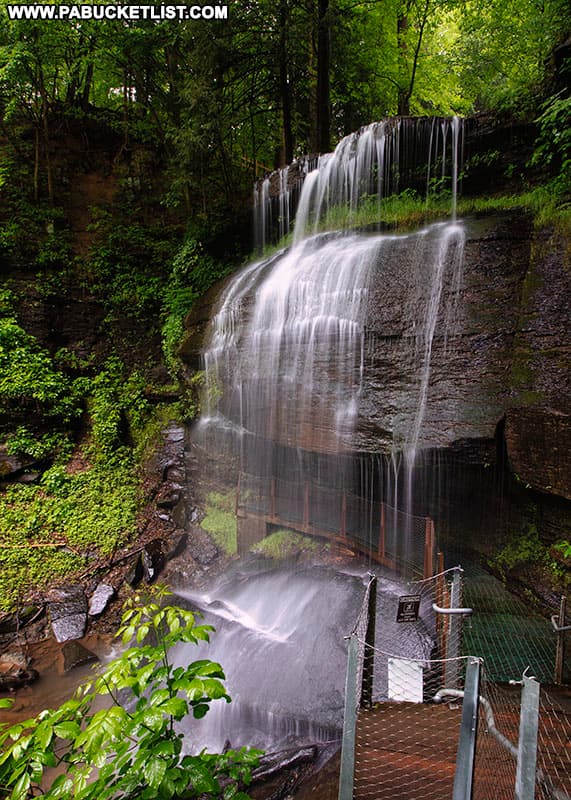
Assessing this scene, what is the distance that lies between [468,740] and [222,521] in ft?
28.4

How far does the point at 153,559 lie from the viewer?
9219 millimetres

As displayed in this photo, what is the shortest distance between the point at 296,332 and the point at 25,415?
7230 mm

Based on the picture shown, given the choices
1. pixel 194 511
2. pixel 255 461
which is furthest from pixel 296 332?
pixel 194 511

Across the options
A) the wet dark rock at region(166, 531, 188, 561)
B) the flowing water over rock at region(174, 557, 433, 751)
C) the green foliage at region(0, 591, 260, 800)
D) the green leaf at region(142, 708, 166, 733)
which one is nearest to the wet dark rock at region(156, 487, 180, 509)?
the wet dark rock at region(166, 531, 188, 561)

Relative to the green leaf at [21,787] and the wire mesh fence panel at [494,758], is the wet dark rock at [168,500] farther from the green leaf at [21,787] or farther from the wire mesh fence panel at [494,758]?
the green leaf at [21,787]

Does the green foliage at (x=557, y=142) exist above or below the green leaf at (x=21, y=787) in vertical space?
above

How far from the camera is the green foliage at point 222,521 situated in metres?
9.76

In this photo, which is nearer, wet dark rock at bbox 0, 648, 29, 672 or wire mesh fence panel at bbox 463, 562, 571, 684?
wire mesh fence panel at bbox 463, 562, 571, 684

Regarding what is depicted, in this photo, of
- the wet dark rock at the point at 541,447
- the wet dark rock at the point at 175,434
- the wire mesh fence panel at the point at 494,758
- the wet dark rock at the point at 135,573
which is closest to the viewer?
the wire mesh fence panel at the point at 494,758

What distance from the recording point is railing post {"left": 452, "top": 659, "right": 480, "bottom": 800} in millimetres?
1720

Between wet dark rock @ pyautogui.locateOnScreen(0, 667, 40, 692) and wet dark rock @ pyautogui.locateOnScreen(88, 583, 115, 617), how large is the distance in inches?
54.3

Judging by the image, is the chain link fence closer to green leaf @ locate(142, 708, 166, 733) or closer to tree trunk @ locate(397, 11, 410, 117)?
green leaf @ locate(142, 708, 166, 733)

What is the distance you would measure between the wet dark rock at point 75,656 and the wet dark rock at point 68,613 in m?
0.29

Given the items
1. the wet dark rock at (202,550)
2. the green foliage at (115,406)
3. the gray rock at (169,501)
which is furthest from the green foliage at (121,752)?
the green foliage at (115,406)
